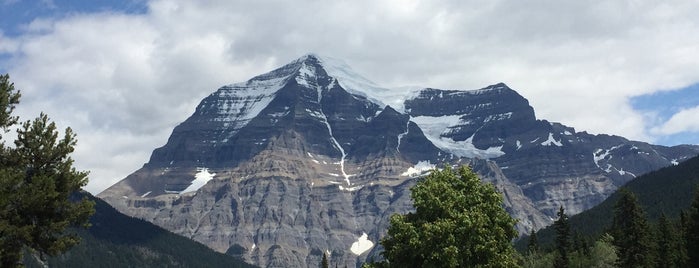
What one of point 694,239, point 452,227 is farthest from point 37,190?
point 694,239

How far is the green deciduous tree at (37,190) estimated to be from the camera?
1773 inches

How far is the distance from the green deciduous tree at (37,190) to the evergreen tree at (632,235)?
7537 cm

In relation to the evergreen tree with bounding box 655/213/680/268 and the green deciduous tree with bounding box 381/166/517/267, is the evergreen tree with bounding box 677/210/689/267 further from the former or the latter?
the green deciduous tree with bounding box 381/166/517/267

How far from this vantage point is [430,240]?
41156mm

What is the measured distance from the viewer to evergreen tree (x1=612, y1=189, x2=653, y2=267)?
4158 inches

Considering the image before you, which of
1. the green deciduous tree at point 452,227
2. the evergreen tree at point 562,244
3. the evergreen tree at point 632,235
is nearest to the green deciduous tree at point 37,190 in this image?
the green deciduous tree at point 452,227

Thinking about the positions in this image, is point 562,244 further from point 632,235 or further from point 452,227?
point 452,227

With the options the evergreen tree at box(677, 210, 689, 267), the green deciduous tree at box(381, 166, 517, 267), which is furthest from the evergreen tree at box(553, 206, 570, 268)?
the green deciduous tree at box(381, 166, 517, 267)

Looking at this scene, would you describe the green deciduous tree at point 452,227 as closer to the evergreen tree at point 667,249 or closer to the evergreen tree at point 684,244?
the evergreen tree at point 684,244

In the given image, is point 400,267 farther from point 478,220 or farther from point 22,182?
point 22,182

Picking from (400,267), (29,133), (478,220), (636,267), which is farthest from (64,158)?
(636,267)

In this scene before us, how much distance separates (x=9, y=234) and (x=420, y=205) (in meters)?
21.1

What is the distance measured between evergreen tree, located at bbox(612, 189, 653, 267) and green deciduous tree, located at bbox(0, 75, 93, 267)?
75368 millimetres

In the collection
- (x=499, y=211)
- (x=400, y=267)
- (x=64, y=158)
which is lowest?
(x=400, y=267)
